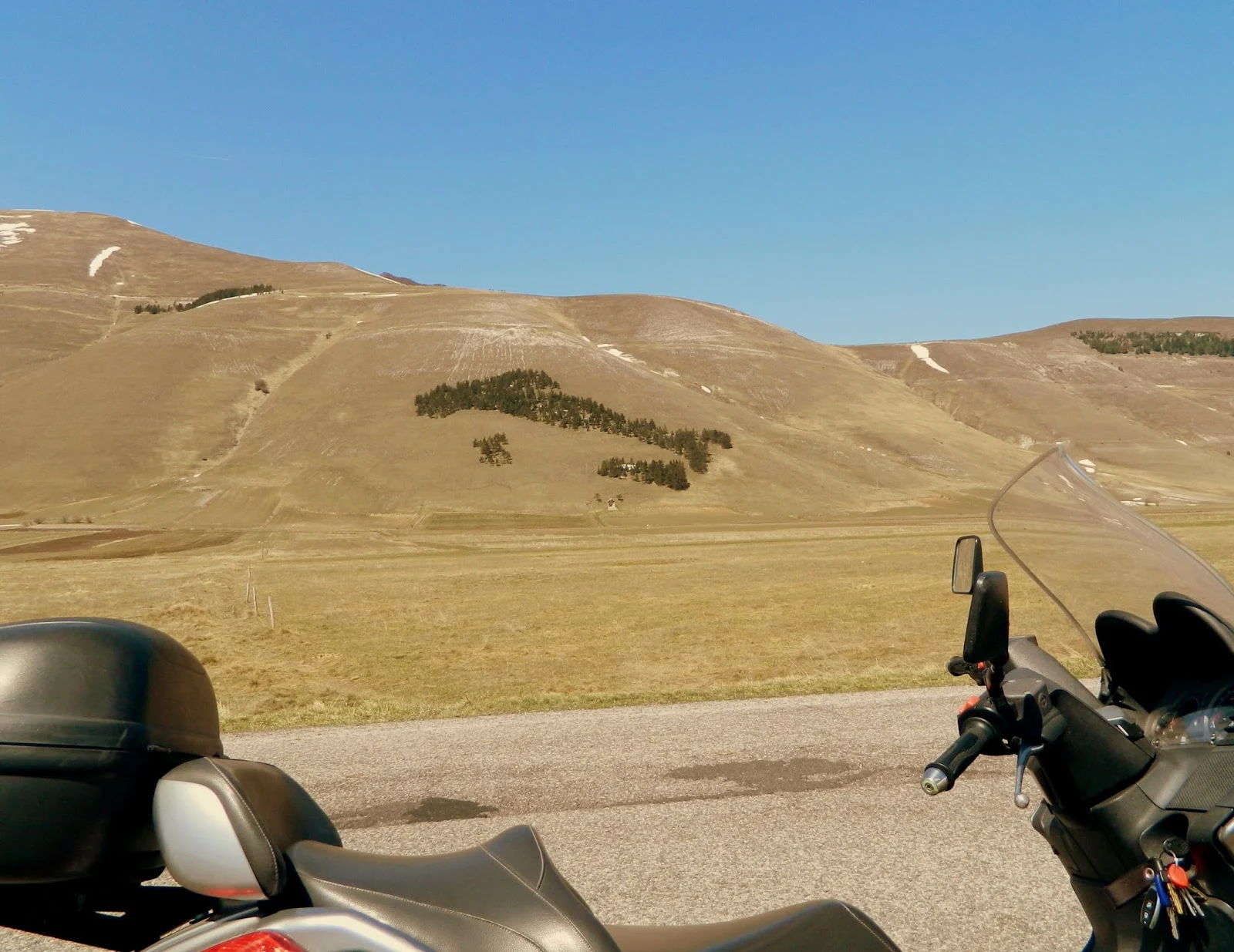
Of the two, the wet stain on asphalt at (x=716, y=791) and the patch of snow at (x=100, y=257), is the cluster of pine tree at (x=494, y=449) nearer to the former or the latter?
the wet stain on asphalt at (x=716, y=791)

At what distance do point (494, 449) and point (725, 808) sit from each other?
8724cm

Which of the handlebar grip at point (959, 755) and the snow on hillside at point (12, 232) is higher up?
the snow on hillside at point (12, 232)

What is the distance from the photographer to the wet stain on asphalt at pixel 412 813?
6.54 m

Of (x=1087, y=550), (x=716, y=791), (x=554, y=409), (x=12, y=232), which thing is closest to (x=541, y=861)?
(x=1087, y=550)

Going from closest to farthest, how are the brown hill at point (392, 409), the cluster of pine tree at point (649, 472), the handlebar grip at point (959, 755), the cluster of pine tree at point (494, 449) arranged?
1. the handlebar grip at point (959, 755)
2. the brown hill at point (392, 409)
3. the cluster of pine tree at point (649, 472)
4. the cluster of pine tree at point (494, 449)

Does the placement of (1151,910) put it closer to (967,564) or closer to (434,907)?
(967,564)

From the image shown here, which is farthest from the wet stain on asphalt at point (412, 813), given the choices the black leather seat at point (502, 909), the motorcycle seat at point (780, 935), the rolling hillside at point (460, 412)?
the rolling hillside at point (460, 412)

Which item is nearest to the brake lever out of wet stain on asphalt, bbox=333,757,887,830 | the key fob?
the key fob

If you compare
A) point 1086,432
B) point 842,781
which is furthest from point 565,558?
point 1086,432

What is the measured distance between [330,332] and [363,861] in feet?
458

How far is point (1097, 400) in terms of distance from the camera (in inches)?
6201

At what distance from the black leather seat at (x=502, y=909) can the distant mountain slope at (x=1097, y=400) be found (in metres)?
110

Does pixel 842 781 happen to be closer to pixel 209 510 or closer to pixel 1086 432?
pixel 209 510

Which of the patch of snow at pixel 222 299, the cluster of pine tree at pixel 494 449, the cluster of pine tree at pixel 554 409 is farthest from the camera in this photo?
the patch of snow at pixel 222 299
